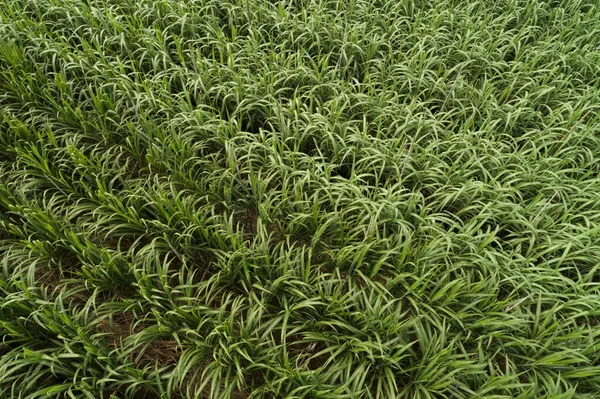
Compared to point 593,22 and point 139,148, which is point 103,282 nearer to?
point 139,148

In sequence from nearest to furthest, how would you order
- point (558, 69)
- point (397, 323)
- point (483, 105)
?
1. point (397, 323)
2. point (483, 105)
3. point (558, 69)

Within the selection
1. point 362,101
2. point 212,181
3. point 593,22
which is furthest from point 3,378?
point 593,22

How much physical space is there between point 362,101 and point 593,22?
227 centimetres

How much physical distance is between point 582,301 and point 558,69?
75.2 inches

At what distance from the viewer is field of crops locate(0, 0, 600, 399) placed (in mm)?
1943

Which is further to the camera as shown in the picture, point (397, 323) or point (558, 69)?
point (558, 69)

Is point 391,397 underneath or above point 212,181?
underneath

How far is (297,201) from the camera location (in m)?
2.32

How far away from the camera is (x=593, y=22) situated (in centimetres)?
→ 359

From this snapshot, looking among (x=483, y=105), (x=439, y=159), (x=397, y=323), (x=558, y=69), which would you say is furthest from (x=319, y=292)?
(x=558, y=69)

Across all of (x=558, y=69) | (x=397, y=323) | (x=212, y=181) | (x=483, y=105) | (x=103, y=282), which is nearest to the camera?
(x=397, y=323)

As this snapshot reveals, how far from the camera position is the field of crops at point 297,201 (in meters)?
1.94

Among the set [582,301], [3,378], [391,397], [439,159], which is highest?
[439,159]

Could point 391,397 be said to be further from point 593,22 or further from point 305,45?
point 593,22
